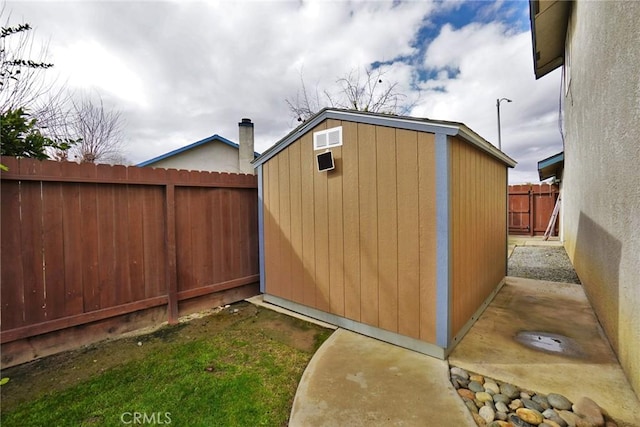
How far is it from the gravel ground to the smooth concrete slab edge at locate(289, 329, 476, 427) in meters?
4.22

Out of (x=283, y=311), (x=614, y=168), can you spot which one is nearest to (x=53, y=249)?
(x=283, y=311)

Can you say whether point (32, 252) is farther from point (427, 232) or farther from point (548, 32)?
point (548, 32)

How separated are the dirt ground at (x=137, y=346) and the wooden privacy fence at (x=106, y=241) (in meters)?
0.29

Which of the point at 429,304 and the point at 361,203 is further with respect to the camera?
the point at 361,203

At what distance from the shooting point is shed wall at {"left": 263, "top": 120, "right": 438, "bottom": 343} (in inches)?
98.7

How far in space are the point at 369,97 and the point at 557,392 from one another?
415 inches

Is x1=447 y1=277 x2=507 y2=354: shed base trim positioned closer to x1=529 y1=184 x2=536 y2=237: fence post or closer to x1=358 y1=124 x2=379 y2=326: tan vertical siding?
x1=358 y1=124 x2=379 y2=326: tan vertical siding

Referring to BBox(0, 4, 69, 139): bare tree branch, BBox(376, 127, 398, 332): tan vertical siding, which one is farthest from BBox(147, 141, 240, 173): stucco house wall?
BBox(376, 127, 398, 332): tan vertical siding

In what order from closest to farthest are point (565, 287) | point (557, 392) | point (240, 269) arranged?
point (557, 392) → point (240, 269) → point (565, 287)

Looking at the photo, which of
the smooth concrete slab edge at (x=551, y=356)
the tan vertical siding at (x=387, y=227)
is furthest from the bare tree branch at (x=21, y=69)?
the smooth concrete slab edge at (x=551, y=356)

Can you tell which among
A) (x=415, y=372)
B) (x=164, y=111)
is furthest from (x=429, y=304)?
(x=164, y=111)

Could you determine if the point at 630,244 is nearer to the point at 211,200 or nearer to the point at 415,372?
the point at 415,372

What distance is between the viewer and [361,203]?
2.90 m

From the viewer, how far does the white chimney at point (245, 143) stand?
1047 centimetres
